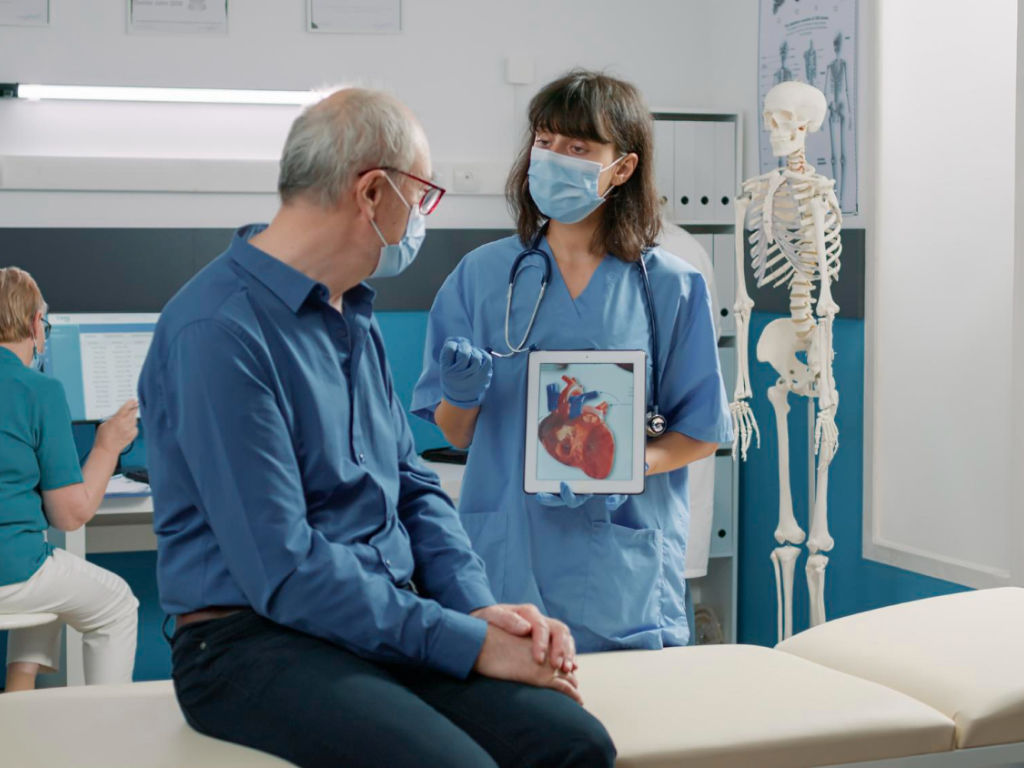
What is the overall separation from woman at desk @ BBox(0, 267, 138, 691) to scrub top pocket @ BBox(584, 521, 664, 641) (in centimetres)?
147

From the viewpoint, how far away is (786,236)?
309 cm

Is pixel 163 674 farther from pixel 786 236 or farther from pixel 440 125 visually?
pixel 786 236

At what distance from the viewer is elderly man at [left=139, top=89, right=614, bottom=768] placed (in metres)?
1.42

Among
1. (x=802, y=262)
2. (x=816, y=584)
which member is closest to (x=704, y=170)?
(x=802, y=262)

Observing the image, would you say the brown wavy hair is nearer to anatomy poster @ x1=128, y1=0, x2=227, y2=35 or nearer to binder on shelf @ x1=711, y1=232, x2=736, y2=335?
binder on shelf @ x1=711, y1=232, x2=736, y2=335

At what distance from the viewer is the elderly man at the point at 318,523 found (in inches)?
55.9

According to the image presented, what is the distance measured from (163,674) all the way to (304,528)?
2.78 meters

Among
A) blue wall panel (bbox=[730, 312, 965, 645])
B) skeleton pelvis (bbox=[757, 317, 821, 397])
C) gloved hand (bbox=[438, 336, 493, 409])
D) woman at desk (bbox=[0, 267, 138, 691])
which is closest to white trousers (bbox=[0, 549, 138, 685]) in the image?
woman at desk (bbox=[0, 267, 138, 691])

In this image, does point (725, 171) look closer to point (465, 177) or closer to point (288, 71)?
point (465, 177)

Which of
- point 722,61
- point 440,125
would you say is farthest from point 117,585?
point 722,61

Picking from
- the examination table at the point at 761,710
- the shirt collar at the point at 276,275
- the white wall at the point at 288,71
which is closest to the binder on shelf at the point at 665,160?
the white wall at the point at 288,71

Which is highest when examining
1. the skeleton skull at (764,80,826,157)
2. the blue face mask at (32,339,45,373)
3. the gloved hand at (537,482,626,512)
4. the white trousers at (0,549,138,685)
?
the skeleton skull at (764,80,826,157)

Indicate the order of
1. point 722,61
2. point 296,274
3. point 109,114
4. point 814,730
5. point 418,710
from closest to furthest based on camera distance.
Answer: point 418,710 → point 296,274 → point 814,730 → point 109,114 → point 722,61

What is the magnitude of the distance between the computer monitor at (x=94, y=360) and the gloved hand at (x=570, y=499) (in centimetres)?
207
